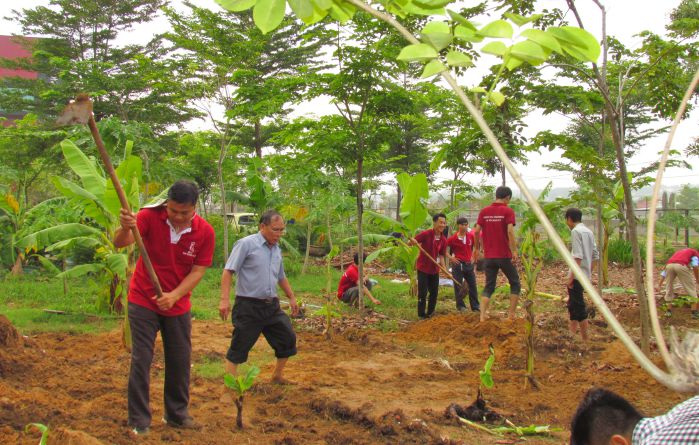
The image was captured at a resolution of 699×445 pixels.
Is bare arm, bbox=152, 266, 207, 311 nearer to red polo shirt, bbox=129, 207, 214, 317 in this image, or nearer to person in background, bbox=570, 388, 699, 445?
red polo shirt, bbox=129, 207, 214, 317

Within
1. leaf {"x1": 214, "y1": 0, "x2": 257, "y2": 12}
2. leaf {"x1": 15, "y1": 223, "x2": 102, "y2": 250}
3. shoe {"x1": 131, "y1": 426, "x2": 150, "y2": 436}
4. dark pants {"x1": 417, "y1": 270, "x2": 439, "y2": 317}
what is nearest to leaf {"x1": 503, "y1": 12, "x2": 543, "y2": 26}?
leaf {"x1": 214, "y1": 0, "x2": 257, "y2": 12}

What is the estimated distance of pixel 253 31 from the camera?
10.7 meters

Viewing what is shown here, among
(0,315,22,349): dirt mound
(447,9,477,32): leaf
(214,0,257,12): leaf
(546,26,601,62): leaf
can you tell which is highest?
(214,0,257,12): leaf

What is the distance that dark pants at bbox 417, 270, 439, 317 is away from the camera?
352 inches

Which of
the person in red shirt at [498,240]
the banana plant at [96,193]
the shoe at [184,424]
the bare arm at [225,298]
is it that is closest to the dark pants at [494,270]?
the person in red shirt at [498,240]

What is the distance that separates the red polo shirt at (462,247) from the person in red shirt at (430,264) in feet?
1.17

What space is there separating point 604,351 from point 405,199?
3.37 metres

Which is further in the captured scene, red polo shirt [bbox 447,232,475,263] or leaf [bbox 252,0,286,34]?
red polo shirt [bbox 447,232,475,263]

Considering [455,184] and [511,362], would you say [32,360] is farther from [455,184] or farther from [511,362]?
[455,184]

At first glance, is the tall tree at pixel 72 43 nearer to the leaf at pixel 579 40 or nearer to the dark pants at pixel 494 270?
the dark pants at pixel 494 270

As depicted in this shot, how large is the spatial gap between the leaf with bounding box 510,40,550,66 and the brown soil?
3.41m

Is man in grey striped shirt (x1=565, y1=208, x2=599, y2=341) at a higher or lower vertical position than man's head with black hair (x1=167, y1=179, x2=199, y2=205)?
lower

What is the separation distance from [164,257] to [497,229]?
501 cm

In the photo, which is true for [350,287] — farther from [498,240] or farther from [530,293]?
[530,293]
